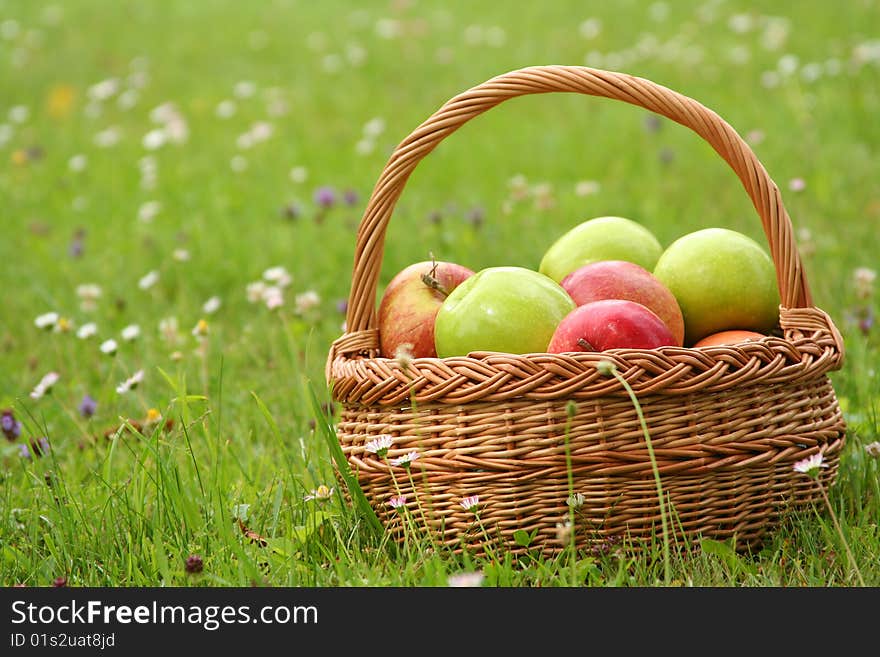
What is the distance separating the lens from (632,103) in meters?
1.81

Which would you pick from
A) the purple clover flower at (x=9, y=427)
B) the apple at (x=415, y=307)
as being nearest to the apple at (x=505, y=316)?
the apple at (x=415, y=307)

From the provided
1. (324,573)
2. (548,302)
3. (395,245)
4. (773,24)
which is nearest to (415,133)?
(548,302)

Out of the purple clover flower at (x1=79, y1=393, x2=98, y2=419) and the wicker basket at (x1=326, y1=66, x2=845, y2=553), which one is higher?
the purple clover flower at (x1=79, y1=393, x2=98, y2=419)

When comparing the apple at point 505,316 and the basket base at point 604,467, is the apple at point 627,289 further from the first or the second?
the basket base at point 604,467

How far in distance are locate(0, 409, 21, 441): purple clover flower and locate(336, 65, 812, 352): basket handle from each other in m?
0.85

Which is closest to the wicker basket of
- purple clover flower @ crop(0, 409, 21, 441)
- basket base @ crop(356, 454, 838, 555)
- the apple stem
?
basket base @ crop(356, 454, 838, 555)

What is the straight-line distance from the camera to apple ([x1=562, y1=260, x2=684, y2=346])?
1901 millimetres

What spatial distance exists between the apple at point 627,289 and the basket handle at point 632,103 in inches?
8.1

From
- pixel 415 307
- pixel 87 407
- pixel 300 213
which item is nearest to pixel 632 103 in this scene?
pixel 415 307

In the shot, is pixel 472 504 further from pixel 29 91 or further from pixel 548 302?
pixel 29 91

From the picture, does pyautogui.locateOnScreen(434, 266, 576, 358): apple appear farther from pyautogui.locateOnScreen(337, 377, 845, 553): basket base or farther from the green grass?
the green grass

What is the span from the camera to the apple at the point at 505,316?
182 cm

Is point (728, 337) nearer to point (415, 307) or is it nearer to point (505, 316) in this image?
point (505, 316)
